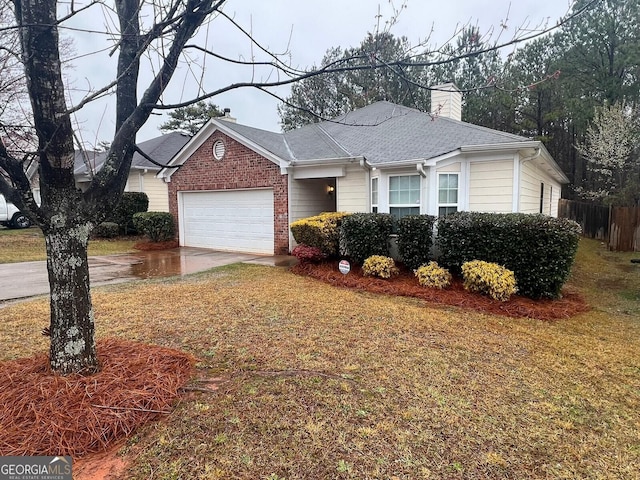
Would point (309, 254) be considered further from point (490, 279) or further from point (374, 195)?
point (490, 279)

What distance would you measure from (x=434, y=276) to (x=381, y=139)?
18.5 ft

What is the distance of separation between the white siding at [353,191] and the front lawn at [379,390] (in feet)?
15.6

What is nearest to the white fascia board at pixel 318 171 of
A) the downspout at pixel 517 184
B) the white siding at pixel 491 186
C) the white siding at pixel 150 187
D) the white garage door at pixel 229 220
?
the white garage door at pixel 229 220

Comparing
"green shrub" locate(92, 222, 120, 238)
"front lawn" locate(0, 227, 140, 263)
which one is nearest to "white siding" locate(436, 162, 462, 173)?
"front lawn" locate(0, 227, 140, 263)

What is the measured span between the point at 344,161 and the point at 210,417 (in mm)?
8404

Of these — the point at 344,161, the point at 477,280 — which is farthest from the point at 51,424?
the point at 344,161

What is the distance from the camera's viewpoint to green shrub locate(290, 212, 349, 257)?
873cm

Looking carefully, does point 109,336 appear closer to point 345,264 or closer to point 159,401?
point 159,401

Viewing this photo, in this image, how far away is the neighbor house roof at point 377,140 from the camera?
918 cm

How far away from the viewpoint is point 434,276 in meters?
7.19

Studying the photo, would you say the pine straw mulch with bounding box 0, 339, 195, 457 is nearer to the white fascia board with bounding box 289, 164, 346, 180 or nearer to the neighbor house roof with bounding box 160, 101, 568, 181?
the neighbor house roof with bounding box 160, 101, 568, 181

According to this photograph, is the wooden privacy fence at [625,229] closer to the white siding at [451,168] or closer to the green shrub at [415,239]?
the white siding at [451,168]

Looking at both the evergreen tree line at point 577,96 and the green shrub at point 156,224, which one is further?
the evergreen tree line at point 577,96

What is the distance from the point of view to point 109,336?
4.43 m
